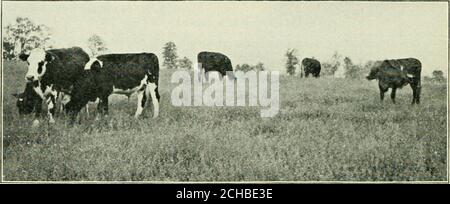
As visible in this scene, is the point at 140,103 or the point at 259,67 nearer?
the point at 259,67

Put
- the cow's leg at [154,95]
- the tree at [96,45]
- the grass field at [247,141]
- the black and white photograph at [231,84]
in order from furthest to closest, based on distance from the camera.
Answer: the cow's leg at [154,95], the tree at [96,45], the black and white photograph at [231,84], the grass field at [247,141]

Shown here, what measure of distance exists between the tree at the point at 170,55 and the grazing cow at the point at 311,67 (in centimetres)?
187

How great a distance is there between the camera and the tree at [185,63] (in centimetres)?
907

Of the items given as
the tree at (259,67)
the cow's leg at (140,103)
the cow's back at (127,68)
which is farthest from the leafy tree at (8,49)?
the tree at (259,67)

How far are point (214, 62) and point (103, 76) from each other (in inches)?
67.1

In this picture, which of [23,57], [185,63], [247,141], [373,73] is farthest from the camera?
[373,73]

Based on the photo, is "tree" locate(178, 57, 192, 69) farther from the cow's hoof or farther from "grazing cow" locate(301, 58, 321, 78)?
the cow's hoof

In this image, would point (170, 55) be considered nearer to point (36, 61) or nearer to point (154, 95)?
point (154, 95)

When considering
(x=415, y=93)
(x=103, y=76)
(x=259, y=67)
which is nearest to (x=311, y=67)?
(x=259, y=67)

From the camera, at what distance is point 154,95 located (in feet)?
30.6

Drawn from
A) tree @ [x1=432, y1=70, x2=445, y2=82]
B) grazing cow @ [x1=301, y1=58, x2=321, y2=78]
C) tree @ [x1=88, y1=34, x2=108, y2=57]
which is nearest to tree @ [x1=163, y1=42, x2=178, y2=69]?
tree @ [x1=88, y1=34, x2=108, y2=57]

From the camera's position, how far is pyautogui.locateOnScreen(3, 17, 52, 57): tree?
904 centimetres

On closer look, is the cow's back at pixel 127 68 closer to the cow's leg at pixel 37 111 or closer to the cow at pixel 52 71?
the cow at pixel 52 71

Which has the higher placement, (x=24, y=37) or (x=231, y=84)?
(x=24, y=37)
